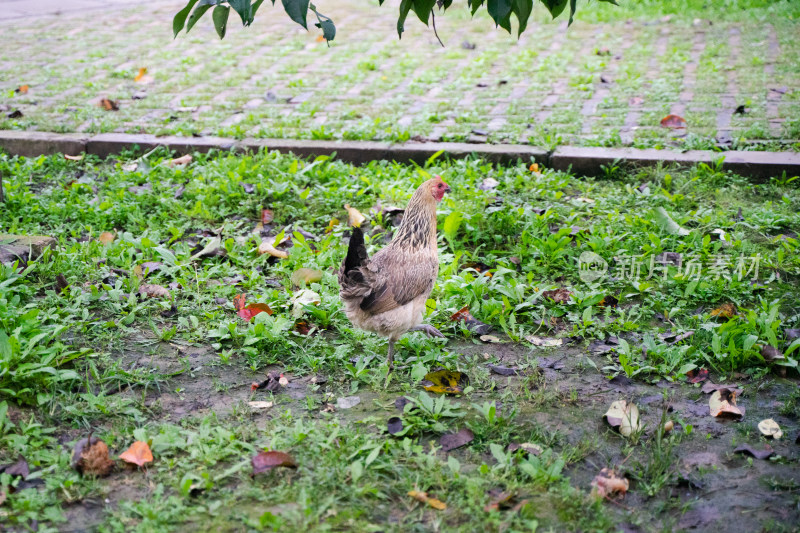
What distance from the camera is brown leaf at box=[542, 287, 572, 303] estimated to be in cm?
424

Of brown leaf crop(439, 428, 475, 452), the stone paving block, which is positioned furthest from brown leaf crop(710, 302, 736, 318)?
the stone paving block

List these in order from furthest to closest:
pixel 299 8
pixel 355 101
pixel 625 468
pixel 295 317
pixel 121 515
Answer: pixel 355 101 → pixel 295 317 → pixel 625 468 → pixel 121 515 → pixel 299 8

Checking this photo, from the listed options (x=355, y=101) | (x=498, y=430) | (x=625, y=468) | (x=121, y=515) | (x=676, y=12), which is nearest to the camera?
(x=121, y=515)

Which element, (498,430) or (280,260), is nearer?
(498,430)

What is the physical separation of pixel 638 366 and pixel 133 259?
3.08m

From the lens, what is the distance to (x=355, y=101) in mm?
7473

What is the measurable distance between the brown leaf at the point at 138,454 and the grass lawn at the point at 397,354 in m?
0.04

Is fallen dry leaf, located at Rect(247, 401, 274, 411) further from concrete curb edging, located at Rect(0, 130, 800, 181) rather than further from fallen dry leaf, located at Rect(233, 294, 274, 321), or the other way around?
concrete curb edging, located at Rect(0, 130, 800, 181)

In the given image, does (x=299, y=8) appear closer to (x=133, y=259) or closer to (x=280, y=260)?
(x=280, y=260)

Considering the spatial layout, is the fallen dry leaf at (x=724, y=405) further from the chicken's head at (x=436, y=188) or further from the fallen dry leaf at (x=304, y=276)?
the fallen dry leaf at (x=304, y=276)

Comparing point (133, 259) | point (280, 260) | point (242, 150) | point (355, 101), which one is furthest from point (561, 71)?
point (133, 259)

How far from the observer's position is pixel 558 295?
4281mm

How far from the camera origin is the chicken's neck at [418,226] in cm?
379

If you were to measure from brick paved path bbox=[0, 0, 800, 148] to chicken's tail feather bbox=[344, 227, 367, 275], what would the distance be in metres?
3.19
